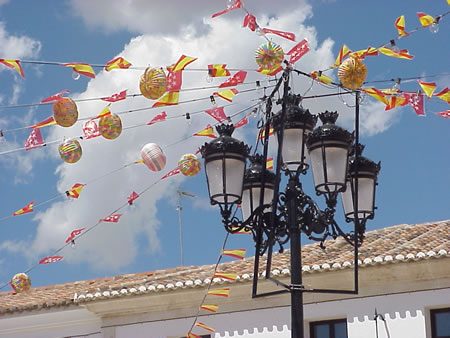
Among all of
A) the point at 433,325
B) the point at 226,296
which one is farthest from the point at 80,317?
the point at 433,325

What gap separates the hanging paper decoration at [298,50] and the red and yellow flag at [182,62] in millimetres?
936

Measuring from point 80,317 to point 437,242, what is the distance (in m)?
5.56

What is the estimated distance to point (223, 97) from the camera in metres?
9.17

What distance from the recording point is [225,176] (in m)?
6.68

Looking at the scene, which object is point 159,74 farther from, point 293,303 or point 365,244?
point 365,244

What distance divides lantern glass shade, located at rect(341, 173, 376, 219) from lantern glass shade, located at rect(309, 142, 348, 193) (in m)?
0.49

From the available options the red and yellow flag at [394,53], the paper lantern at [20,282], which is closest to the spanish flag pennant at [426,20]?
the red and yellow flag at [394,53]

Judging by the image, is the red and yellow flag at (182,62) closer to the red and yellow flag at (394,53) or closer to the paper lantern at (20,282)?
the red and yellow flag at (394,53)

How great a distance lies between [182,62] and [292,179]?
219 cm

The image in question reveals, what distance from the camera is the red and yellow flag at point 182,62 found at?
8414 millimetres

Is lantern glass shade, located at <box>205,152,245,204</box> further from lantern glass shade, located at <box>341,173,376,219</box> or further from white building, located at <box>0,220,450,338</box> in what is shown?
white building, located at <box>0,220,450,338</box>

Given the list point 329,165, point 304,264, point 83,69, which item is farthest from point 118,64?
point 304,264

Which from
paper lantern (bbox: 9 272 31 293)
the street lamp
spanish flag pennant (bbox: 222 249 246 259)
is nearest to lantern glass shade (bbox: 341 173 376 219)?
the street lamp

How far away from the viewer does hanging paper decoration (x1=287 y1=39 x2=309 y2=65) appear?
317 inches
